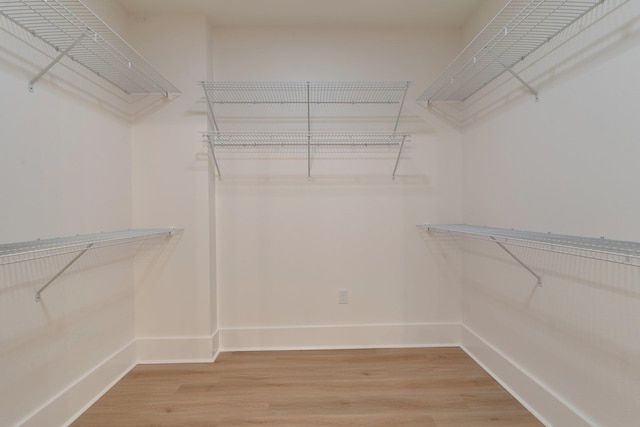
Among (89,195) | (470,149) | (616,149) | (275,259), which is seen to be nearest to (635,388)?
(616,149)

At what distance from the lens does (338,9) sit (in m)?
2.00

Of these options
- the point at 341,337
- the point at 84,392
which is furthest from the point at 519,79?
the point at 84,392

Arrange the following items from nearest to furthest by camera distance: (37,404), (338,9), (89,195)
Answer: (37,404), (89,195), (338,9)

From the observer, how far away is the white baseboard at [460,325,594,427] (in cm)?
134

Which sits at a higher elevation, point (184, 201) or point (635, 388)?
point (184, 201)

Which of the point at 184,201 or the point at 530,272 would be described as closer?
the point at 530,272

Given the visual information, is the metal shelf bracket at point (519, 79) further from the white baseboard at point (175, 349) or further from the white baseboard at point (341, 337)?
the white baseboard at point (175, 349)

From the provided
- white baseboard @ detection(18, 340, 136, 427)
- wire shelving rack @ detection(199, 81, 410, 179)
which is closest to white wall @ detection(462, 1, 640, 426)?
wire shelving rack @ detection(199, 81, 410, 179)

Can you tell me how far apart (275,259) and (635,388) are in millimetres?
1884

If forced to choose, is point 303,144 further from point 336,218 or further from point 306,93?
point 336,218

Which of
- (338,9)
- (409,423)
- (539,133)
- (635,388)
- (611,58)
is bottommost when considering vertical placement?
(409,423)

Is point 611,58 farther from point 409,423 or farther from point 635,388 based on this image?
point 409,423

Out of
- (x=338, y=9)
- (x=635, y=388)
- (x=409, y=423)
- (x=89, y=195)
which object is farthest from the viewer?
(x=338, y=9)

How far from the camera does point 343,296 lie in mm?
2256
